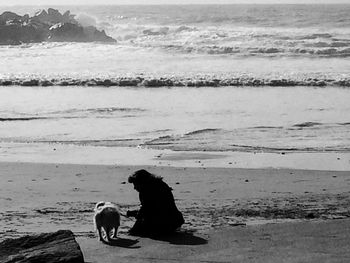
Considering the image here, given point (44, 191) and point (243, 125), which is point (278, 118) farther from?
point (44, 191)

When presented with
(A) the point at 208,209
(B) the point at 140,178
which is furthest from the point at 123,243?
(A) the point at 208,209

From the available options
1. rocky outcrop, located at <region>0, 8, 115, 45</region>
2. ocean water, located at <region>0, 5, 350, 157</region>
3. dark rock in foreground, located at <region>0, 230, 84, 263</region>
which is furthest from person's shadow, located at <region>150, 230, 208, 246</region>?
rocky outcrop, located at <region>0, 8, 115, 45</region>

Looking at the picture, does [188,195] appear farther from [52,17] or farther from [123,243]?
[52,17]

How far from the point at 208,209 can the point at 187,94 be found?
1259 centimetres

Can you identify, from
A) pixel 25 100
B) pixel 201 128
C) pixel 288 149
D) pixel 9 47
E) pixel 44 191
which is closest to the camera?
pixel 44 191

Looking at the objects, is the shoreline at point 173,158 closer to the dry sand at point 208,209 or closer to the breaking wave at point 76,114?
the dry sand at point 208,209

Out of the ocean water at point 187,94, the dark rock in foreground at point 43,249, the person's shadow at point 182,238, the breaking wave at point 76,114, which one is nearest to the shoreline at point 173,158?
the ocean water at point 187,94

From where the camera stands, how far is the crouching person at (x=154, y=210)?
671 cm

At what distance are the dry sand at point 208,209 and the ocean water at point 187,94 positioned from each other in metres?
2.52

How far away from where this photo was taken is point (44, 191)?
8.85m

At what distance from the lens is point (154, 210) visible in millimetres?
6746

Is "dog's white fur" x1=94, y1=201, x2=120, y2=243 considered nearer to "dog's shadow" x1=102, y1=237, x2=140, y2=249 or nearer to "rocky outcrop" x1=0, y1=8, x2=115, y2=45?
"dog's shadow" x1=102, y1=237, x2=140, y2=249

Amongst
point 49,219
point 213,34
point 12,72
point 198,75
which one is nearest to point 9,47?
point 213,34

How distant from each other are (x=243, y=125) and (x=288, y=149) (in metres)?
2.60
